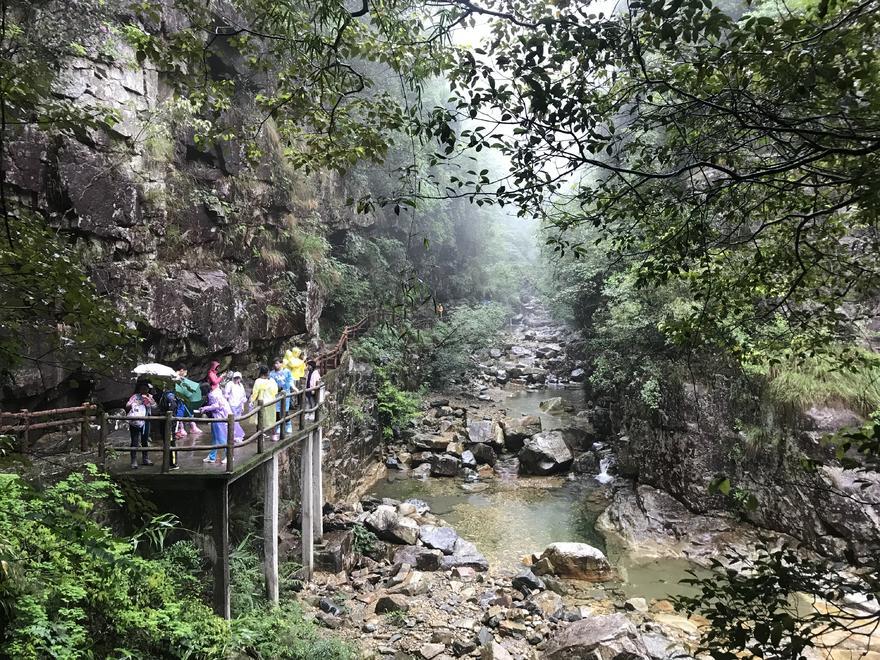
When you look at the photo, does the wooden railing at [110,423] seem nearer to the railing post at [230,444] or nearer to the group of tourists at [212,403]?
the railing post at [230,444]

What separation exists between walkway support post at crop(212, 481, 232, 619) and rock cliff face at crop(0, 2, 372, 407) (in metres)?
2.18

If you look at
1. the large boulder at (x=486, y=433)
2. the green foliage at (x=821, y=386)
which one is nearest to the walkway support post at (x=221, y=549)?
the green foliage at (x=821, y=386)

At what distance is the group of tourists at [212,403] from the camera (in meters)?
6.96

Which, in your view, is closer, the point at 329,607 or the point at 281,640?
the point at 281,640

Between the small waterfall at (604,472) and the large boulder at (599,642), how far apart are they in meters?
7.59

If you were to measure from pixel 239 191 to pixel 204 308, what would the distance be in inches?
140

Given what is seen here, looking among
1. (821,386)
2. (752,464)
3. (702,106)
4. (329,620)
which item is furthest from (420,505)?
(702,106)

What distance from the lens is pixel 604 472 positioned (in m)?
15.3

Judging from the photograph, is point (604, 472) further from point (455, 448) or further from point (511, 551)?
point (511, 551)

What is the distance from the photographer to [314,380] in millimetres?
10766

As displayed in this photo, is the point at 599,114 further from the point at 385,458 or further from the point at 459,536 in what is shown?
the point at 385,458

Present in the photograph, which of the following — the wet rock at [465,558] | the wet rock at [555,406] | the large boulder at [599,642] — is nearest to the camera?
the large boulder at [599,642]

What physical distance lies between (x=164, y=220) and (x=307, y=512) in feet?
21.1

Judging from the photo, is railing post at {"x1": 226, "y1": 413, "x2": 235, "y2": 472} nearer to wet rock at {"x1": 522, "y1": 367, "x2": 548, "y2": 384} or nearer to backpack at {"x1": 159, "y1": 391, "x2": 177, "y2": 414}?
backpack at {"x1": 159, "y1": 391, "x2": 177, "y2": 414}
